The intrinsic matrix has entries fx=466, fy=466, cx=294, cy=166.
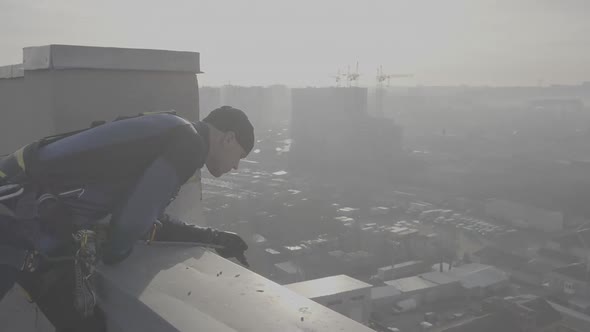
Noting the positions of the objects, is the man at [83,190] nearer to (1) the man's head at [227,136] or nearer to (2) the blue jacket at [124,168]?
(2) the blue jacket at [124,168]

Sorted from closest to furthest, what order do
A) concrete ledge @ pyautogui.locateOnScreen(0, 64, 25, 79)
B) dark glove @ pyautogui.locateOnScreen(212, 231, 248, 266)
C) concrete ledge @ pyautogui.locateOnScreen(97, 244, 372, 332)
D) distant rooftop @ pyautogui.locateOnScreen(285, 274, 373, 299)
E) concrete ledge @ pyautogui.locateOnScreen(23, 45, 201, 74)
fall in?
concrete ledge @ pyautogui.locateOnScreen(97, 244, 372, 332) → dark glove @ pyautogui.locateOnScreen(212, 231, 248, 266) → concrete ledge @ pyautogui.locateOnScreen(23, 45, 201, 74) → concrete ledge @ pyautogui.locateOnScreen(0, 64, 25, 79) → distant rooftop @ pyautogui.locateOnScreen(285, 274, 373, 299)

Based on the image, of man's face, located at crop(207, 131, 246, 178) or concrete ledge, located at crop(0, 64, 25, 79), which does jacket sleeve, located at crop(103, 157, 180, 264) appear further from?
concrete ledge, located at crop(0, 64, 25, 79)

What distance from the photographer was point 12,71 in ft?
5.92

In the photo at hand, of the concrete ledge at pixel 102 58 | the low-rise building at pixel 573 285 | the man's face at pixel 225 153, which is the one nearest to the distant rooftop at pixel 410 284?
the low-rise building at pixel 573 285

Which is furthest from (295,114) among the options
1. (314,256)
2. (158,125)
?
(158,125)

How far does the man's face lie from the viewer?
1.18m

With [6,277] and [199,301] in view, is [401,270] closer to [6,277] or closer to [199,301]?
[199,301]

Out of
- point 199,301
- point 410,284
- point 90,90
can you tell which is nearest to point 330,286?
point 90,90

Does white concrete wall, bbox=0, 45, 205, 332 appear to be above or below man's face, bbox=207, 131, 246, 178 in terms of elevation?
above

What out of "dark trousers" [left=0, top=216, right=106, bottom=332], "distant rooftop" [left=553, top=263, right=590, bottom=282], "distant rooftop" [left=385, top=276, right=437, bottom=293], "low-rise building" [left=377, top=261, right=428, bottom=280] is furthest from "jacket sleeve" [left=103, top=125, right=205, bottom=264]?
"distant rooftop" [left=553, top=263, right=590, bottom=282]

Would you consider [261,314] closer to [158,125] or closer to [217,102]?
[158,125]

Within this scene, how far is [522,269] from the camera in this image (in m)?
11.6

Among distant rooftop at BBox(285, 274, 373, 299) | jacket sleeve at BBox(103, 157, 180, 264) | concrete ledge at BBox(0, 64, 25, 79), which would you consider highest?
concrete ledge at BBox(0, 64, 25, 79)

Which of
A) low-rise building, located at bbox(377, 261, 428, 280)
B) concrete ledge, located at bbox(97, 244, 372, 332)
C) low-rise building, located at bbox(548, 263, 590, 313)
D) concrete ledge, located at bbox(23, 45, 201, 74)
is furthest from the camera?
low-rise building, located at bbox(377, 261, 428, 280)
